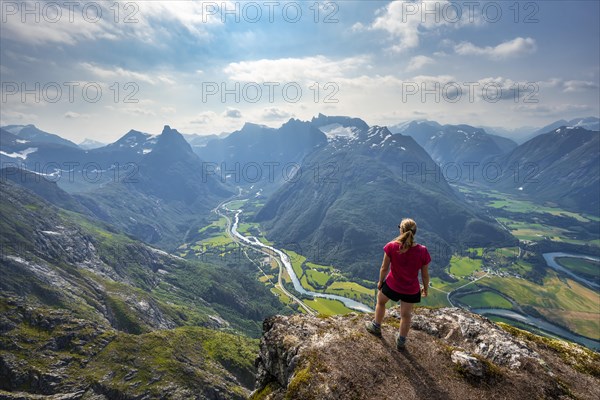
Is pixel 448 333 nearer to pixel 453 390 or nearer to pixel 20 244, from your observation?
pixel 453 390

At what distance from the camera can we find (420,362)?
17609mm

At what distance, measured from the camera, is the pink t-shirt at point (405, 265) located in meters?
16.5

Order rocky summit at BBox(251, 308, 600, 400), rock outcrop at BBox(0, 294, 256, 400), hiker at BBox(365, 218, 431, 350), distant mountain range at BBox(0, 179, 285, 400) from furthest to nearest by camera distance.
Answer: distant mountain range at BBox(0, 179, 285, 400)
rock outcrop at BBox(0, 294, 256, 400)
hiker at BBox(365, 218, 431, 350)
rocky summit at BBox(251, 308, 600, 400)

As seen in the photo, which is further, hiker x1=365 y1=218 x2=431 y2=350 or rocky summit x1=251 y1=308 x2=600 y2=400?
hiker x1=365 y1=218 x2=431 y2=350

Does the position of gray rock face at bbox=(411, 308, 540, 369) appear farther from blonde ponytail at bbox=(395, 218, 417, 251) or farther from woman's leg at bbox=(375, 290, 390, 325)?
blonde ponytail at bbox=(395, 218, 417, 251)

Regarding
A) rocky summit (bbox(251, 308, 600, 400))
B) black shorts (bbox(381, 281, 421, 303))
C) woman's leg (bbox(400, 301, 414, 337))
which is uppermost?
black shorts (bbox(381, 281, 421, 303))

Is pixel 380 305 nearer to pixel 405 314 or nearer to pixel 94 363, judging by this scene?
pixel 405 314

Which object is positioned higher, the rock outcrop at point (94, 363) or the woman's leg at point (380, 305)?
the woman's leg at point (380, 305)

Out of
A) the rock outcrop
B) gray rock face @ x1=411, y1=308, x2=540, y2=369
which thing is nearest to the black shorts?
gray rock face @ x1=411, y1=308, x2=540, y2=369

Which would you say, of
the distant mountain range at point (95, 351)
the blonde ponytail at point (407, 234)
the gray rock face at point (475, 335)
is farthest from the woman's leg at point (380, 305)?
the distant mountain range at point (95, 351)

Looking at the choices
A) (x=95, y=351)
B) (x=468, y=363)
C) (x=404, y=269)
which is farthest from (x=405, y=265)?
(x=95, y=351)

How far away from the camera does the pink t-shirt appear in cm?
1647

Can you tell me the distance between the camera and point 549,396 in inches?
644

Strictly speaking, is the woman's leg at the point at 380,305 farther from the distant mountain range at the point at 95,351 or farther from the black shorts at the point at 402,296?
the distant mountain range at the point at 95,351
